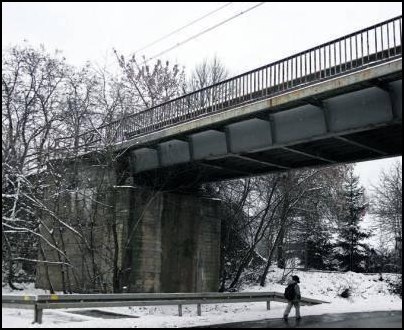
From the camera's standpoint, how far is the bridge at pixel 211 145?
14.5 meters

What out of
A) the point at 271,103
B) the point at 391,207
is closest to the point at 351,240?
the point at 391,207

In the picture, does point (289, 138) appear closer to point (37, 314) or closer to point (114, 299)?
point (114, 299)

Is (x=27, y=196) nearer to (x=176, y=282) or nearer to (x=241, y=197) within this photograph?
(x=176, y=282)

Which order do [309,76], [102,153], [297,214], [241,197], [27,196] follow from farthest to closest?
[297,214]
[241,197]
[102,153]
[27,196]
[309,76]

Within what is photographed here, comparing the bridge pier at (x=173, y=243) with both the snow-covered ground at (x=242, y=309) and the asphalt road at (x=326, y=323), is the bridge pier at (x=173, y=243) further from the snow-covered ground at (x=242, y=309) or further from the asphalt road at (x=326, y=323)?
the asphalt road at (x=326, y=323)

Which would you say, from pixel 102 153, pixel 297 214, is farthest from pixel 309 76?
pixel 297 214

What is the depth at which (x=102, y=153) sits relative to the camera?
2125cm

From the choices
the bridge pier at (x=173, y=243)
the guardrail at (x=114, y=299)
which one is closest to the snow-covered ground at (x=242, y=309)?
the guardrail at (x=114, y=299)

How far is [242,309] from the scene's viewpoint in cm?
2125

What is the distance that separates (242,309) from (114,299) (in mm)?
7429

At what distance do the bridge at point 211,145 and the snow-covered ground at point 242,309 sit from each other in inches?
112

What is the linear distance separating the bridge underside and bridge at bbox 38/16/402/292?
36mm

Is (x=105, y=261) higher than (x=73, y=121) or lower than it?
lower

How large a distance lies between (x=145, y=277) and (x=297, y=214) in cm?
1610
